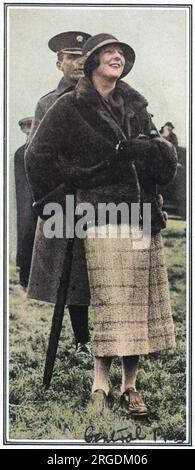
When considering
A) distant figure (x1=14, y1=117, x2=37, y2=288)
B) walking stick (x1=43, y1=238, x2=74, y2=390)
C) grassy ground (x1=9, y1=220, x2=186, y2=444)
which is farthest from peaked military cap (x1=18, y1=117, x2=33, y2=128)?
grassy ground (x1=9, y1=220, x2=186, y2=444)

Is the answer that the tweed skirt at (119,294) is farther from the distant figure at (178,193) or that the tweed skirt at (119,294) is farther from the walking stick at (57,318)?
the distant figure at (178,193)

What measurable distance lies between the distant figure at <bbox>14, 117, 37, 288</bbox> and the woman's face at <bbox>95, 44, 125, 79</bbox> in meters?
0.44

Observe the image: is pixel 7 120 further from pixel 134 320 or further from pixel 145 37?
pixel 134 320

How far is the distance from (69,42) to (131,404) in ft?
6.14

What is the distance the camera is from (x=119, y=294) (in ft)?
15.8

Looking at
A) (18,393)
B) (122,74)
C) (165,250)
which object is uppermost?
(122,74)

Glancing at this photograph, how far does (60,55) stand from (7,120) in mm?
428

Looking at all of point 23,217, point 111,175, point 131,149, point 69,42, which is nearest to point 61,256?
point 23,217

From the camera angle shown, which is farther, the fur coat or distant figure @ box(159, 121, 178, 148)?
distant figure @ box(159, 121, 178, 148)

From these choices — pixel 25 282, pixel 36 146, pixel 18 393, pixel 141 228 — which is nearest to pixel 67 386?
pixel 18 393

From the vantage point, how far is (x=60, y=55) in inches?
191

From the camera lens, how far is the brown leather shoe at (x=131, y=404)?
191 inches

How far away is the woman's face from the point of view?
15.8 ft

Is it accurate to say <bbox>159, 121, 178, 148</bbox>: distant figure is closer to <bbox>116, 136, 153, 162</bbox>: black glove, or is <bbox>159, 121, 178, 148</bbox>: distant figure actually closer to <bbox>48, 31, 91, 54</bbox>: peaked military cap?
<bbox>116, 136, 153, 162</bbox>: black glove
